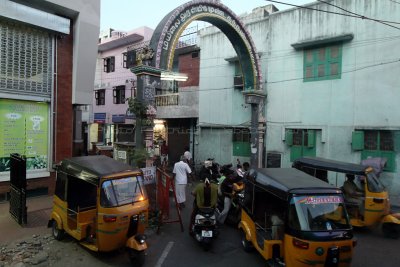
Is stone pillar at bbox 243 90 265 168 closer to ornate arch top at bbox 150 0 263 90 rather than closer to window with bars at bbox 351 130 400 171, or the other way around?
ornate arch top at bbox 150 0 263 90

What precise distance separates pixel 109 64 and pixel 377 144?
23.2 metres

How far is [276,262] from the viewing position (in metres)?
5.88

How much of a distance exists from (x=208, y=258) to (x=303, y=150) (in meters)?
9.67

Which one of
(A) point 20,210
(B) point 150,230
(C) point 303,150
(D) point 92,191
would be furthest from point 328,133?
(A) point 20,210

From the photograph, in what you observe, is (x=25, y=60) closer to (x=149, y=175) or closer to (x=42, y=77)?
(x=42, y=77)

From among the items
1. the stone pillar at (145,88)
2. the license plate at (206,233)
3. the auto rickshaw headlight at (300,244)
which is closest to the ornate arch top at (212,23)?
the stone pillar at (145,88)

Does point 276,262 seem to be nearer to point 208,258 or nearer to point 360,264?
point 208,258

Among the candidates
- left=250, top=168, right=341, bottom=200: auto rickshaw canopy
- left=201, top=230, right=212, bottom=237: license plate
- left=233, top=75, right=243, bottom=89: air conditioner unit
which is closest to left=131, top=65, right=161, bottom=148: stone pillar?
left=201, top=230, right=212, bottom=237: license plate

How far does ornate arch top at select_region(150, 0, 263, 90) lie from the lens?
9.93 metres

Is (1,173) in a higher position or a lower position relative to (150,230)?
higher

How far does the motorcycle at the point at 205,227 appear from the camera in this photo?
7.06 meters

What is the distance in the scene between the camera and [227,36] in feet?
45.4

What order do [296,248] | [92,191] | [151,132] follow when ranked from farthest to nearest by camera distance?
[151,132] → [92,191] → [296,248]

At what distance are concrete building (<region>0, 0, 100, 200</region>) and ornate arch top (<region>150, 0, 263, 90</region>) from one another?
3.75 meters
